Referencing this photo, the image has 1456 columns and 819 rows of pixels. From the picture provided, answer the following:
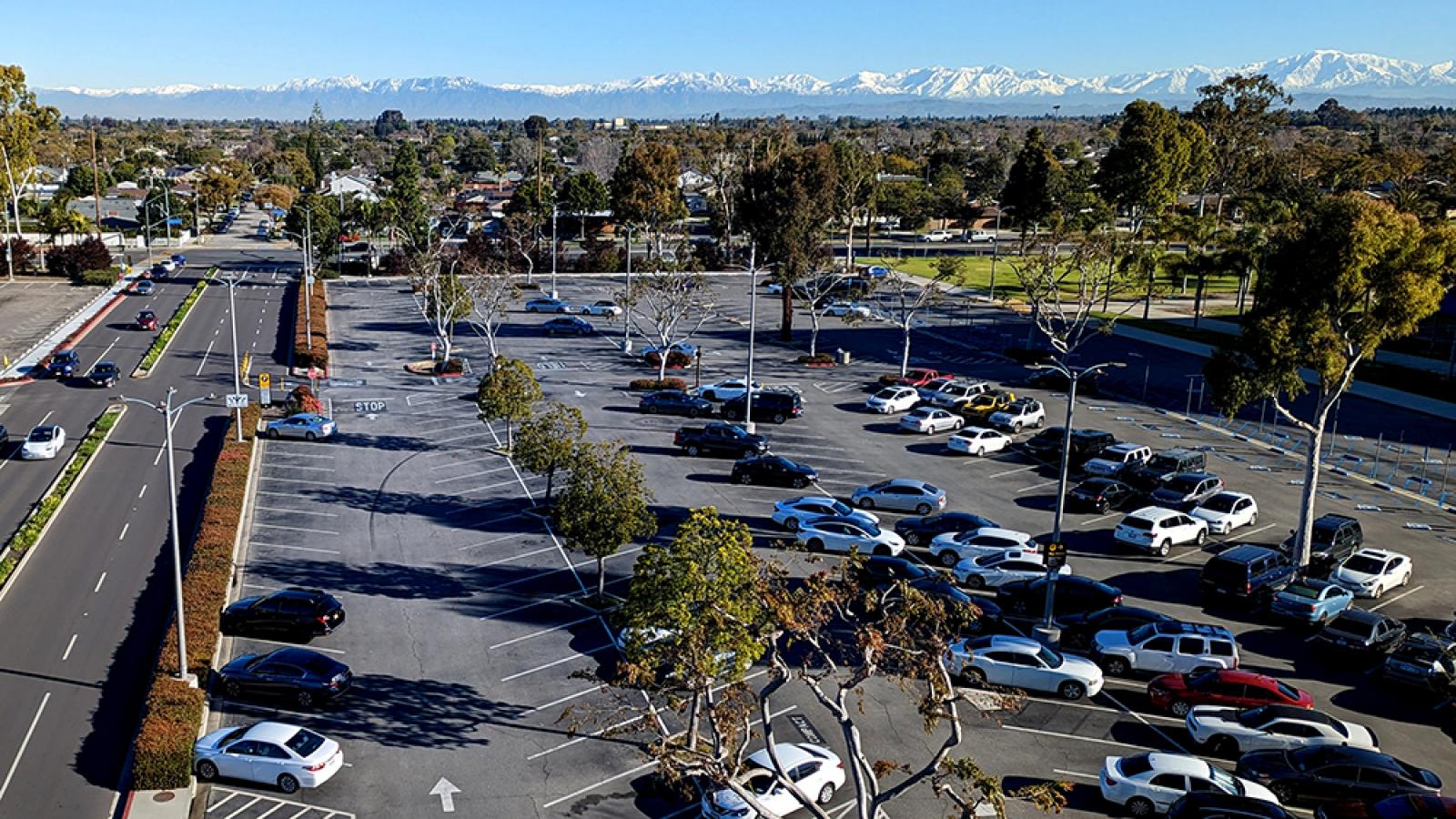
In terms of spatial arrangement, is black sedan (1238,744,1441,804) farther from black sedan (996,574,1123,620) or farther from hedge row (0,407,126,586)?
hedge row (0,407,126,586)

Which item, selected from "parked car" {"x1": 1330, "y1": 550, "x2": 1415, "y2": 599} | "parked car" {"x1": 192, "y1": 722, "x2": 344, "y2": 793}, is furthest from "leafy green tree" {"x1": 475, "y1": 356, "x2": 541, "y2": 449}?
"parked car" {"x1": 1330, "y1": 550, "x2": 1415, "y2": 599}

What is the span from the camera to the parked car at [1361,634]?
28.1m

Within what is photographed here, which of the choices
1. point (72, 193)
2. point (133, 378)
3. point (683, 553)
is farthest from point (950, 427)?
point (72, 193)

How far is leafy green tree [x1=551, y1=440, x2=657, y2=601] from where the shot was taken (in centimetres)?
2930

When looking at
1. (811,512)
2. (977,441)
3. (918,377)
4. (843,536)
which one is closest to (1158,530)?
(843,536)

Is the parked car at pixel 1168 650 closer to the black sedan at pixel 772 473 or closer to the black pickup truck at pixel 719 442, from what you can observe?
the black sedan at pixel 772 473

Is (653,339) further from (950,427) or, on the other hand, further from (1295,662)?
(1295,662)

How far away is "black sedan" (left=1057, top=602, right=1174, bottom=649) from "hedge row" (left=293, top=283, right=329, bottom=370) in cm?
4438

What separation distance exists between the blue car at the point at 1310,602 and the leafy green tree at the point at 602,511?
17949mm

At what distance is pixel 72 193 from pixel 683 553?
133 meters

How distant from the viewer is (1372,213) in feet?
105

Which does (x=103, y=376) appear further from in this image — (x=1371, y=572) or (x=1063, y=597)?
(x=1371, y=572)

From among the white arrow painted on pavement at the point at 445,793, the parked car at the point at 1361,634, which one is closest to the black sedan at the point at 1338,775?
the parked car at the point at 1361,634

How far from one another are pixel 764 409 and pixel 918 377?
1183 cm
